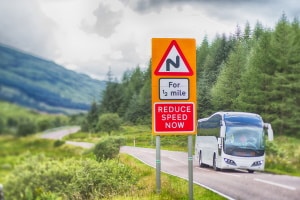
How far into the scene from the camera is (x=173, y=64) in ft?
32.0

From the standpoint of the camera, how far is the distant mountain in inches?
345

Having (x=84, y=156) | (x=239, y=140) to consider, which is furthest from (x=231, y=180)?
(x=84, y=156)

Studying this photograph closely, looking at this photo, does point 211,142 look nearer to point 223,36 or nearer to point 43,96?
point 223,36

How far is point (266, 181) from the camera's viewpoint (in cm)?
996

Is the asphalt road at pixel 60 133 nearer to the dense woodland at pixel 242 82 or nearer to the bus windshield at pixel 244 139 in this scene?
the dense woodland at pixel 242 82

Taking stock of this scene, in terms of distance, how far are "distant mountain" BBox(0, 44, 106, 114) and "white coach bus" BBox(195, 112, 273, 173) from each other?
5.27 feet

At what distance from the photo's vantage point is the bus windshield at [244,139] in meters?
9.99

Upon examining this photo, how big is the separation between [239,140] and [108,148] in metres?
1.69

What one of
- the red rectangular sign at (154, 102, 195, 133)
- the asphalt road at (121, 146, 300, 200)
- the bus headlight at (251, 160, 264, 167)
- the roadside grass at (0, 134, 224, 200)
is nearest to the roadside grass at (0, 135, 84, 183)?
the roadside grass at (0, 134, 224, 200)

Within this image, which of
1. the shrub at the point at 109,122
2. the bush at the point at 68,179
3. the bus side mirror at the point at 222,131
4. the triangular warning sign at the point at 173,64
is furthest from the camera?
the bus side mirror at the point at 222,131

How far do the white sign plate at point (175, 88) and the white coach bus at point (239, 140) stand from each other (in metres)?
0.59

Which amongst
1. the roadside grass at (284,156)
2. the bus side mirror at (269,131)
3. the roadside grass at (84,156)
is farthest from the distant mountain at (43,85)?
the roadside grass at (284,156)

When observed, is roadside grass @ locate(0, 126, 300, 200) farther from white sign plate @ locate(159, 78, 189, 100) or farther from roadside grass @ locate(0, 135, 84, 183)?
white sign plate @ locate(159, 78, 189, 100)

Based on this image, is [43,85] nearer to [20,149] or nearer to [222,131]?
[20,149]
